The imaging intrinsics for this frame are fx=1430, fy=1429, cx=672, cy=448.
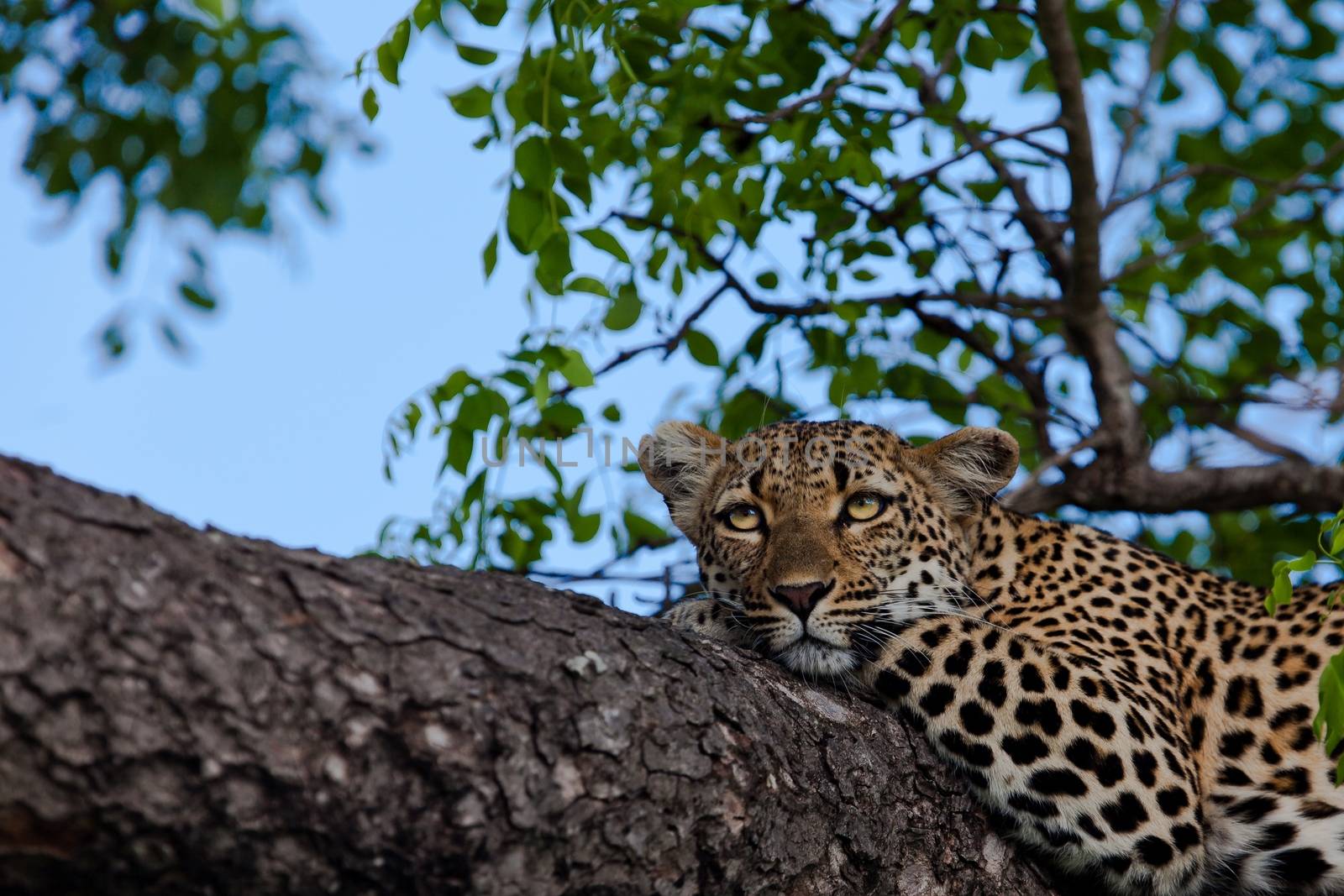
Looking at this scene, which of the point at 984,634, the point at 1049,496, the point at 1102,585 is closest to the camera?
the point at 984,634

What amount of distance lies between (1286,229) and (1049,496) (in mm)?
2402

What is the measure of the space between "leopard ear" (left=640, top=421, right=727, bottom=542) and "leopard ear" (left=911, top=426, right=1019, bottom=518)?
1079 mm

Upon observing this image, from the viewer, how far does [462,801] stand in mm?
4070

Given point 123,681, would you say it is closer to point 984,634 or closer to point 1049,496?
point 984,634

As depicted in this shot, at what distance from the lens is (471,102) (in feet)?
20.9

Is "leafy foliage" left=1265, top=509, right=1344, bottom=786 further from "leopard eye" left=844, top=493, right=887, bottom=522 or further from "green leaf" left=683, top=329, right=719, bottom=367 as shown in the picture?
"green leaf" left=683, top=329, right=719, bottom=367

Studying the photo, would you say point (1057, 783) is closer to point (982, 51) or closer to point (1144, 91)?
point (982, 51)

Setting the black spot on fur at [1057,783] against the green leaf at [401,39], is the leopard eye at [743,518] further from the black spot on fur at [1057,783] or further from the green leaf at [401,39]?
the green leaf at [401,39]

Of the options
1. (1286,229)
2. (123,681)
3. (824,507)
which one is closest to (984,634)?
(824,507)

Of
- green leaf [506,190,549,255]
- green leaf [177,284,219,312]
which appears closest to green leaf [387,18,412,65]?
green leaf [506,190,549,255]

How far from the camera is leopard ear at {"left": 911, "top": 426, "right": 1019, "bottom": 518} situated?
7.27 m

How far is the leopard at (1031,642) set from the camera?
5.99m

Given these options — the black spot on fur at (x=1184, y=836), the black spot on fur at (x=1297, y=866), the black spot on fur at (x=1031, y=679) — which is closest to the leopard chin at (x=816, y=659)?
the black spot on fur at (x=1031, y=679)

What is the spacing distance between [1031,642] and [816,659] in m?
1.03
